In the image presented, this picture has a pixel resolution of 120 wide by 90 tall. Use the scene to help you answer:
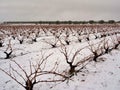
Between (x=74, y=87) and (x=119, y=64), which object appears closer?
(x=74, y=87)

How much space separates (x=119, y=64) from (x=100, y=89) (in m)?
4.06

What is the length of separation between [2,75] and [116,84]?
5706mm

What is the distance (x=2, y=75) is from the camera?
10.9 meters

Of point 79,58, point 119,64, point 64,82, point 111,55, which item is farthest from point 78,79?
point 111,55

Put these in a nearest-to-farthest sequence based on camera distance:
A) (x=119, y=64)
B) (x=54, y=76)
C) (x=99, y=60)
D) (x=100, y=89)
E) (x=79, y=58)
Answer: (x=100, y=89) < (x=54, y=76) < (x=119, y=64) < (x=99, y=60) < (x=79, y=58)

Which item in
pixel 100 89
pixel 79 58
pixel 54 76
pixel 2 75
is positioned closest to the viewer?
pixel 100 89

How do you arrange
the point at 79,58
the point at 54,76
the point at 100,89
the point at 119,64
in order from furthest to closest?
the point at 79,58, the point at 119,64, the point at 54,76, the point at 100,89

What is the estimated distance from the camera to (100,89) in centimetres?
841

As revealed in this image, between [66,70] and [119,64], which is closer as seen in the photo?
[66,70]

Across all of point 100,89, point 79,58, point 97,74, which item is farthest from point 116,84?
point 79,58

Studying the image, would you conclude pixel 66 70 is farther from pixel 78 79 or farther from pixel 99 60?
pixel 99 60

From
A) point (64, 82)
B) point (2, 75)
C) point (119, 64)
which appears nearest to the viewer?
point (64, 82)

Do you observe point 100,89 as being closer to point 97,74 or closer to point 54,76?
point 97,74

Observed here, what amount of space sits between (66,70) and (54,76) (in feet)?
3.81
